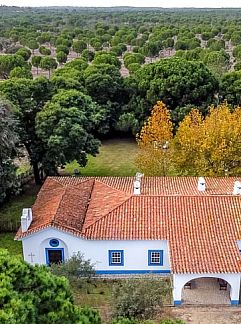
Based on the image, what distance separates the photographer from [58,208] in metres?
30.0

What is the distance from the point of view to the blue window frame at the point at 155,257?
94.4ft

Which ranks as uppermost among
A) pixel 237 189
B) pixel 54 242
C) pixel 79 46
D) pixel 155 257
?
pixel 79 46

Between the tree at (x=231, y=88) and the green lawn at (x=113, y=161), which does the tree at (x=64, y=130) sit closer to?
the green lawn at (x=113, y=161)

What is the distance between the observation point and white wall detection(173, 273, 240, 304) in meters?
25.7

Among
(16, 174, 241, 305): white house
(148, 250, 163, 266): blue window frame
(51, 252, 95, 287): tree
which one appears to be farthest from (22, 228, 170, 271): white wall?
(51, 252, 95, 287): tree

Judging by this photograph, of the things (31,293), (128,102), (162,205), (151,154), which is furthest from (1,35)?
(31,293)

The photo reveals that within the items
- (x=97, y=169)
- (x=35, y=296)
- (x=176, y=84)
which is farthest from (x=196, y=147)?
(x=35, y=296)

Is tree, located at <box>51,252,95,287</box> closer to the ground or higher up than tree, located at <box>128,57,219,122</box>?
closer to the ground

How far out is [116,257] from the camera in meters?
29.1

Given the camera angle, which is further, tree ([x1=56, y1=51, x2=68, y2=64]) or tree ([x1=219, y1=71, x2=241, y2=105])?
tree ([x1=56, y1=51, x2=68, y2=64])

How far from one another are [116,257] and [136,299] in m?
6.31

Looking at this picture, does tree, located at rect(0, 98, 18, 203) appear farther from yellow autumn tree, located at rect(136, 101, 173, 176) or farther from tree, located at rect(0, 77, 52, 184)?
yellow autumn tree, located at rect(136, 101, 173, 176)

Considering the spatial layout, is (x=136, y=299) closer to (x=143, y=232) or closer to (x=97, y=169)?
(x=143, y=232)

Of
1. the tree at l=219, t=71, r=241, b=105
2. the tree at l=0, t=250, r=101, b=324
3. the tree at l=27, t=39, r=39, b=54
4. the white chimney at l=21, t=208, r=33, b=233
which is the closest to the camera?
the tree at l=0, t=250, r=101, b=324
